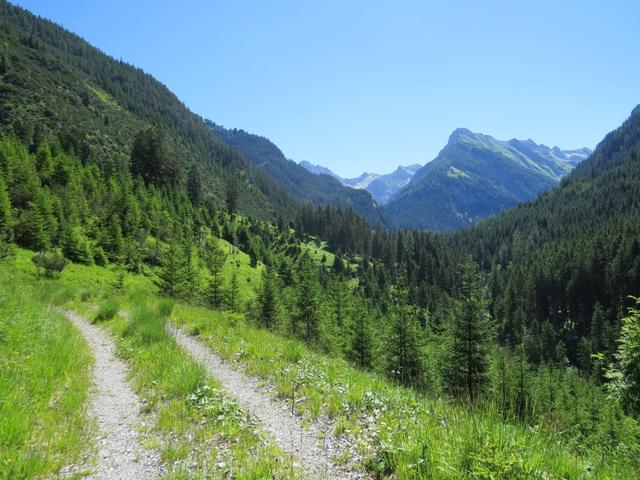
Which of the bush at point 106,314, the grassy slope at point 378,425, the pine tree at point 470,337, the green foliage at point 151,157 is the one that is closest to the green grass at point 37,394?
the grassy slope at point 378,425

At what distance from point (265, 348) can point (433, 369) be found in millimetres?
25908

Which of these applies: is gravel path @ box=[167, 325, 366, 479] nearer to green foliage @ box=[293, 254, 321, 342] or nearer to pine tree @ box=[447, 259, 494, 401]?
pine tree @ box=[447, 259, 494, 401]

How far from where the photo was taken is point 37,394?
6.85 m

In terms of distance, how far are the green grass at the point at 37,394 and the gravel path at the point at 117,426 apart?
0.34 metres

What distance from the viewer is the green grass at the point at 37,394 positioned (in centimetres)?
500

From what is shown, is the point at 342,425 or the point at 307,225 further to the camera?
the point at 307,225

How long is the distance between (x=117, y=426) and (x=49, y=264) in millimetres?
46592

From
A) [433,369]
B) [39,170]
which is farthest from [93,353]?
[39,170]

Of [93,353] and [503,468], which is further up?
[503,468]

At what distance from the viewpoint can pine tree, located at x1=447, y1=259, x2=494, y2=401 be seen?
24484 millimetres

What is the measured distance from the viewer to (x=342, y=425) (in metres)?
6.60

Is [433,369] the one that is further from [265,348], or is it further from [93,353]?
[93,353]

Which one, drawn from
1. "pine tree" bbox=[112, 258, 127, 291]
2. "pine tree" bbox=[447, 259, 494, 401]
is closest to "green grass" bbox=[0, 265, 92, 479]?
"pine tree" bbox=[447, 259, 494, 401]

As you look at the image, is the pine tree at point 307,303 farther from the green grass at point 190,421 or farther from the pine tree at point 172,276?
the green grass at point 190,421
